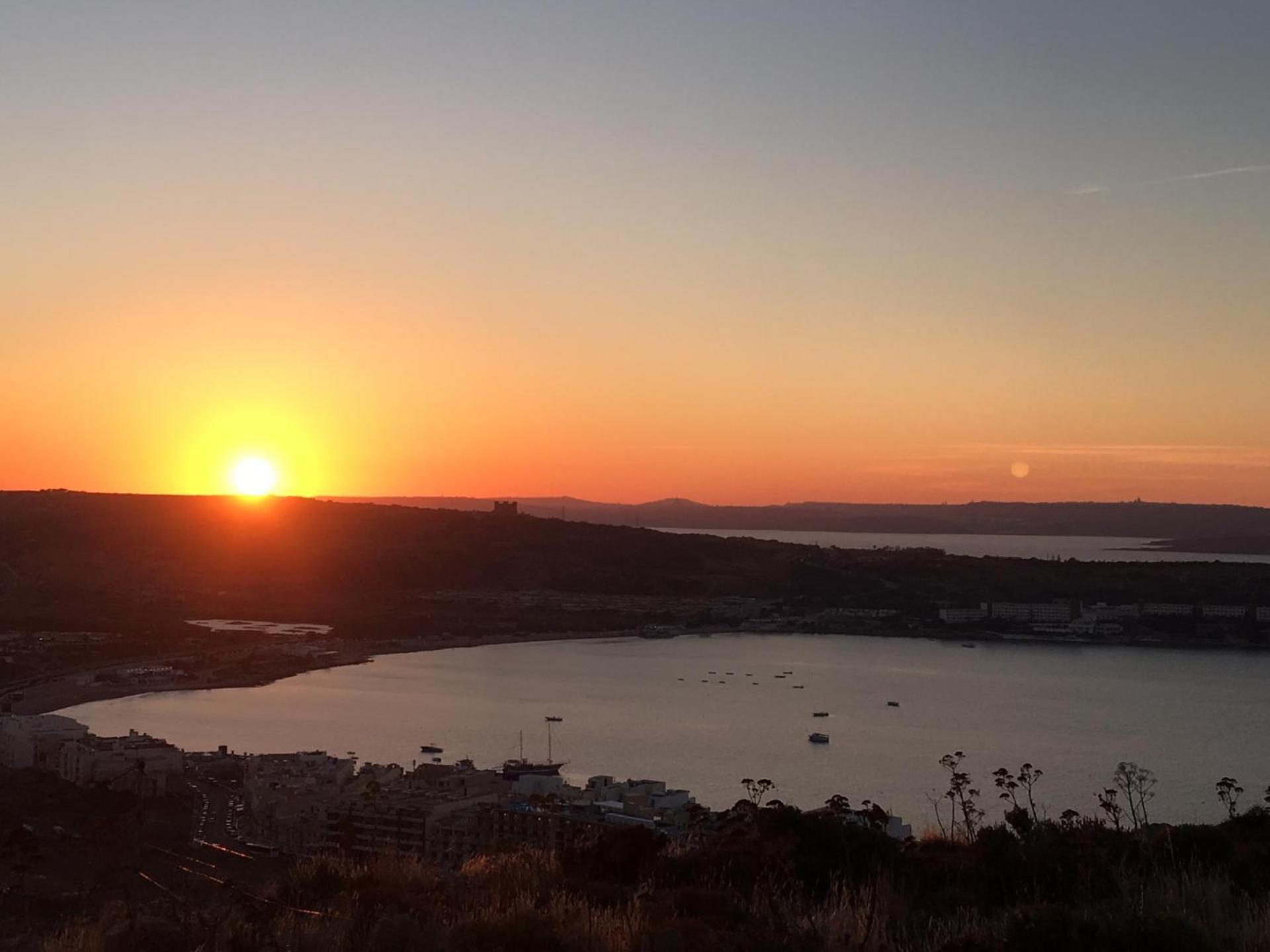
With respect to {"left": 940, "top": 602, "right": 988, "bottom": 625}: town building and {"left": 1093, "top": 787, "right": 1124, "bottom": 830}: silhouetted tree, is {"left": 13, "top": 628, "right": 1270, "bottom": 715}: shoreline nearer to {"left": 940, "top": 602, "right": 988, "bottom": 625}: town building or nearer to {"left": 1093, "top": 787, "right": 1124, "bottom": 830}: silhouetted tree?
{"left": 940, "top": 602, "right": 988, "bottom": 625}: town building

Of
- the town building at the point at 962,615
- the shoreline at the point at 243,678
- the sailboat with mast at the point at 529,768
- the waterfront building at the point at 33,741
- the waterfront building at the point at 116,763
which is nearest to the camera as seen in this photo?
the waterfront building at the point at 116,763

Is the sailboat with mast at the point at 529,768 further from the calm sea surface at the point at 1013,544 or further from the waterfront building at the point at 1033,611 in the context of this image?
the calm sea surface at the point at 1013,544

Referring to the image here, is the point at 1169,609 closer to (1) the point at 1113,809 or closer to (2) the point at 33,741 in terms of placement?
(1) the point at 1113,809

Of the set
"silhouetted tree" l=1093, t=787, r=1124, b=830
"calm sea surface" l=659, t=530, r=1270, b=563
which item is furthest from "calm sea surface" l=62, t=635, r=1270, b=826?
"calm sea surface" l=659, t=530, r=1270, b=563

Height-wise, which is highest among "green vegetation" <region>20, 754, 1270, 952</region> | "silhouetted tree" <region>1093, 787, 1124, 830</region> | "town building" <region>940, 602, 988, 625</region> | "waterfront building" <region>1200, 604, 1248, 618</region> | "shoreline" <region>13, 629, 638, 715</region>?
"green vegetation" <region>20, 754, 1270, 952</region>

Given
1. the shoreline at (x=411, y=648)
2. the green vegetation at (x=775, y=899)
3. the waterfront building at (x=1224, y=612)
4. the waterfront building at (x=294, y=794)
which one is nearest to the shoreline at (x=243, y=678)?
the shoreline at (x=411, y=648)

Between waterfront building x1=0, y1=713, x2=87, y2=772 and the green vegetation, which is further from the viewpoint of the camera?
waterfront building x1=0, y1=713, x2=87, y2=772

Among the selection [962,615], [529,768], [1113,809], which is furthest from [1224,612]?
[1113,809]

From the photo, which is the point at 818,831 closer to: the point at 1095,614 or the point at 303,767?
the point at 303,767
